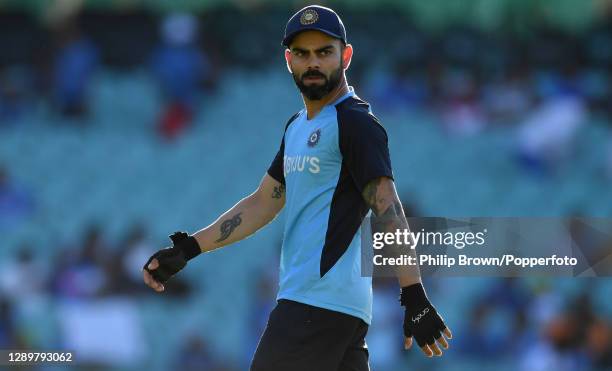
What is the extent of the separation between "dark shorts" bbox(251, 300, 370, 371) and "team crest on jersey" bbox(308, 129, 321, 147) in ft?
1.79

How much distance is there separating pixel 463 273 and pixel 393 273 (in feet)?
2.68

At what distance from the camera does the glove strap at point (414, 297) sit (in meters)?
3.82

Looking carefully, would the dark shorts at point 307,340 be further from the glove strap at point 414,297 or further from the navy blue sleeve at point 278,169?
the navy blue sleeve at point 278,169

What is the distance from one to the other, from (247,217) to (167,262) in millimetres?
379

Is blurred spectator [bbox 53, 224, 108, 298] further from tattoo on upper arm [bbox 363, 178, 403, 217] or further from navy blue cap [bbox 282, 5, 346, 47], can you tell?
tattoo on upper arm [bbox 363, 178, 403, 217]

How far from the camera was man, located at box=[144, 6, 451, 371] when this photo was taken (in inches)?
155

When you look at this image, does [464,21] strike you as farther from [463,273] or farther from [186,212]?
[463,273]

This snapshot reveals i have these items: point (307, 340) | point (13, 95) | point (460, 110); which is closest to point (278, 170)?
point (307, 340)

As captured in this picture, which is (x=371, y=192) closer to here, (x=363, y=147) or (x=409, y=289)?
(x=363, y=147)

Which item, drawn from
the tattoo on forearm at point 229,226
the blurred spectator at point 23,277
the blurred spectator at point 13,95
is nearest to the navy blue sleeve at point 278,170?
the tattoo on forearm at point 229,226

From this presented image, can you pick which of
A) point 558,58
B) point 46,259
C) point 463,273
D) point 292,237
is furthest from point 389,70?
point 292,237

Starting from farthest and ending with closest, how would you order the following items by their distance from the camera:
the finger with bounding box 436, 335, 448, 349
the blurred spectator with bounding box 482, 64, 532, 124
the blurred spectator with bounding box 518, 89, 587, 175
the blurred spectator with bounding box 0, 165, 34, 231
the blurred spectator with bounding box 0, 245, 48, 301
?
1. the blurred spectator with bounding box 482, 64, 532, 124
2. the blurred spectator with bounding box 0, 165, 34, 231
3. the blurred spectator with bounding box 518, 89, 587, 175
4. the blurred spectator with bounding box 0, 245, 48, 301
5. the finger with bounding box 436, 335, 448, 349

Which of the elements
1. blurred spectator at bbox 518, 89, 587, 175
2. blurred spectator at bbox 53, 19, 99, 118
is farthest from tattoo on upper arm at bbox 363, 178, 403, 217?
blurred spectator at bbox 53, 19, 99, 118

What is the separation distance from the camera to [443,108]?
41.0 ft
